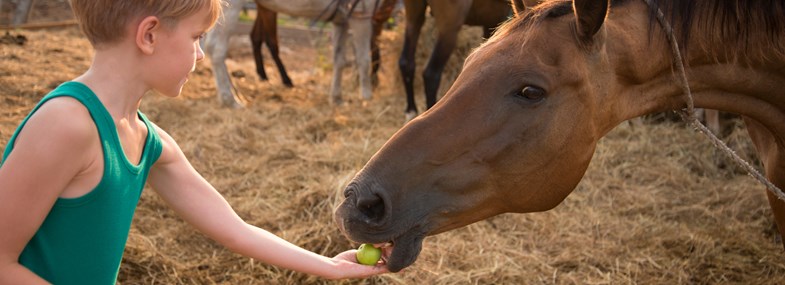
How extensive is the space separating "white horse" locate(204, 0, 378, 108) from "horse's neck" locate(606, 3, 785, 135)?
500 centimetres

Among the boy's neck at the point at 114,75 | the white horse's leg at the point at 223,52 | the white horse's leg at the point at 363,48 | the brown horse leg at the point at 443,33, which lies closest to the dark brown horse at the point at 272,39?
the white horse's leg at the point at 363,48

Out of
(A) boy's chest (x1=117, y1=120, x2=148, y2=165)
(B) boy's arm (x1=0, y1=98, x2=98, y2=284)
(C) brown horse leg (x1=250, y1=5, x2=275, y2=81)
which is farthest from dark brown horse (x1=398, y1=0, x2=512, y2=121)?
(B) boy's arm (x1=0, y1=98, x2=98, y2=284)

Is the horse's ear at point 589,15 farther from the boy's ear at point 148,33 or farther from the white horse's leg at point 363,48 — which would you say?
the white horse's leg at point 363,48

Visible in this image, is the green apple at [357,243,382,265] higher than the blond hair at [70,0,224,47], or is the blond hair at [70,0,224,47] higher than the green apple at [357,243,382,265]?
the blond hair at [70,0,224,47]

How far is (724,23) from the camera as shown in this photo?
203 centimetres

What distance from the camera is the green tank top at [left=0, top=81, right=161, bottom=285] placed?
4.61 ft

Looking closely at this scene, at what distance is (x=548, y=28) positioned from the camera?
6.33 feet

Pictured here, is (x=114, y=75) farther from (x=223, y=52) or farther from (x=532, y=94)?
(x=223, y=52)

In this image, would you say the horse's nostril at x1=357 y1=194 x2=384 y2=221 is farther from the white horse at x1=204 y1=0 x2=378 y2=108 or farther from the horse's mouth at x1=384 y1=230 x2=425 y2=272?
the white horse at x1=204 y1=0 x2=378 y2=108

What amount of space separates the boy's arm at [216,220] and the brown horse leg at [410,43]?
464 cm

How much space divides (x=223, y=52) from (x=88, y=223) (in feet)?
18.9

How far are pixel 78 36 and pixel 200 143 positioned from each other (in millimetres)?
4491

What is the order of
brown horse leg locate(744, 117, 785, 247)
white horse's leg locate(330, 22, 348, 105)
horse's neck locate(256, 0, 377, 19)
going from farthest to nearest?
1. white horse's leg locate(330, 22, 348, 105)
2. horse's neck locate(256, 0, 377, 19)
3. brown horse leg locate(744, 117, 785, 247)

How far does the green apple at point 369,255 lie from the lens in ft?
6.10
